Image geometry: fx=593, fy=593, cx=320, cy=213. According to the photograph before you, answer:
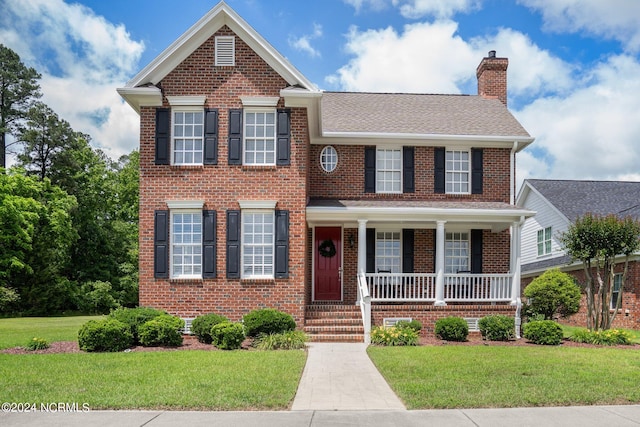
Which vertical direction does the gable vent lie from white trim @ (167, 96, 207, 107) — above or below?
above

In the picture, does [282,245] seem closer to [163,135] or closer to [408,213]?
[408,213]

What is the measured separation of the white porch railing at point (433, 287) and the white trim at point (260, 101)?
5605 millimetres

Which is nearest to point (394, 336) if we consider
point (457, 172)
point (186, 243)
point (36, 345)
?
point (186, 243)

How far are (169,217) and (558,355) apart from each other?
10330mm

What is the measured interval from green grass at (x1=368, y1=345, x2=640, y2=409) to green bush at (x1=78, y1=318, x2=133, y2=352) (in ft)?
18.5

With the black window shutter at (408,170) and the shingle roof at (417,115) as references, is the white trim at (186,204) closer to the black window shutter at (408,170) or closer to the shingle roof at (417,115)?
the shingle roof at (417,115)

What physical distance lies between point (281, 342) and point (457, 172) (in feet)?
29.5

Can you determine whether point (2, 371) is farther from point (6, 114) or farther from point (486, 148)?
point (6, 114)

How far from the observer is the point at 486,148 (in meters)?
19.5

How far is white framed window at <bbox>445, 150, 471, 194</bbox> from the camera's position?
19469 millimetres

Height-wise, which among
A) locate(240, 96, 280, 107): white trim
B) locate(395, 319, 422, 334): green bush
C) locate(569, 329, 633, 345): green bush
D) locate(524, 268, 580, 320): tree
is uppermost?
locate(240, 96, 280, 107): white trim

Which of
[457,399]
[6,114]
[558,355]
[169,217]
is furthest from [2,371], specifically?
[6,114]

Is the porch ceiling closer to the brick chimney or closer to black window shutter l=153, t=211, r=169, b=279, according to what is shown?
black window shutter l=153, t=211, r=169, b=279

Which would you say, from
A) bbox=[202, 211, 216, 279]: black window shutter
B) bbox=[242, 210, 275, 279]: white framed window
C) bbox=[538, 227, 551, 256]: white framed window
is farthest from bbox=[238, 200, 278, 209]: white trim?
bbox=[538, 227, 551, 256]: white framed window
